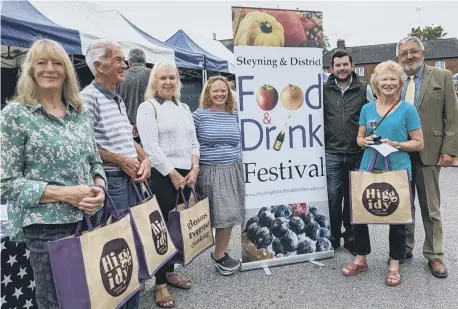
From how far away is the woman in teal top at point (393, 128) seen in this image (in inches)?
111

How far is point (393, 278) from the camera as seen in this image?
2.88 m

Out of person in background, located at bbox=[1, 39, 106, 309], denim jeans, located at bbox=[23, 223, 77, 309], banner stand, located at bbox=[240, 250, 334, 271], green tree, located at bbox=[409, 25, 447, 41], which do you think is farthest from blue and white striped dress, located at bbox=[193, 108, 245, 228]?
green tree, located at bbox=[409, 25, 447, 41]

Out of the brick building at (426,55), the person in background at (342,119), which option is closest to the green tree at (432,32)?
the brick building at (426,55)

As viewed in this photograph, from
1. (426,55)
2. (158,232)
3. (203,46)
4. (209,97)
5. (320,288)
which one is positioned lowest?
(320,288)

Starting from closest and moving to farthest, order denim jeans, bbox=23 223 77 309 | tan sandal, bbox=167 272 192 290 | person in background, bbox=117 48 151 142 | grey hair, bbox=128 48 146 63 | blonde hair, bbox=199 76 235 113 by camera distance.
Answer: denim jeans, bbox=23 223 77 309 → tan sandal, bbox=167 272 192 290 → blonde hair, bbox=199 76 235 113 → person in background, bbox=117 48 151 142 → grey hair, bbox=128 48 146 63

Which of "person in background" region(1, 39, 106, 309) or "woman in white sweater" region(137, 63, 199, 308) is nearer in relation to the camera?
"person in background" region(1, 39, 106, 309)

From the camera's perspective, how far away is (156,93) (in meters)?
2.68

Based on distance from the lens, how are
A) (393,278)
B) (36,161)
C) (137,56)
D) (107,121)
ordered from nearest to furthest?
(36,161)
(107,121)
(393,278)
(137,56)

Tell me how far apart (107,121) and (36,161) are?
1.97ft

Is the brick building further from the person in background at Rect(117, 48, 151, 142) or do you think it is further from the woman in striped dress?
the woman in striped dress

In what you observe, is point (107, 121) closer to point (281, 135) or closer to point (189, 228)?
point (189, 228)

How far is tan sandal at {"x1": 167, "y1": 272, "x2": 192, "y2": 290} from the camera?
9.57 feet

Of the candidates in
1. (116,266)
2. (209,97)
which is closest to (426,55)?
(209,97)

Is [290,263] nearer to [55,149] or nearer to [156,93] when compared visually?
[156,93]
